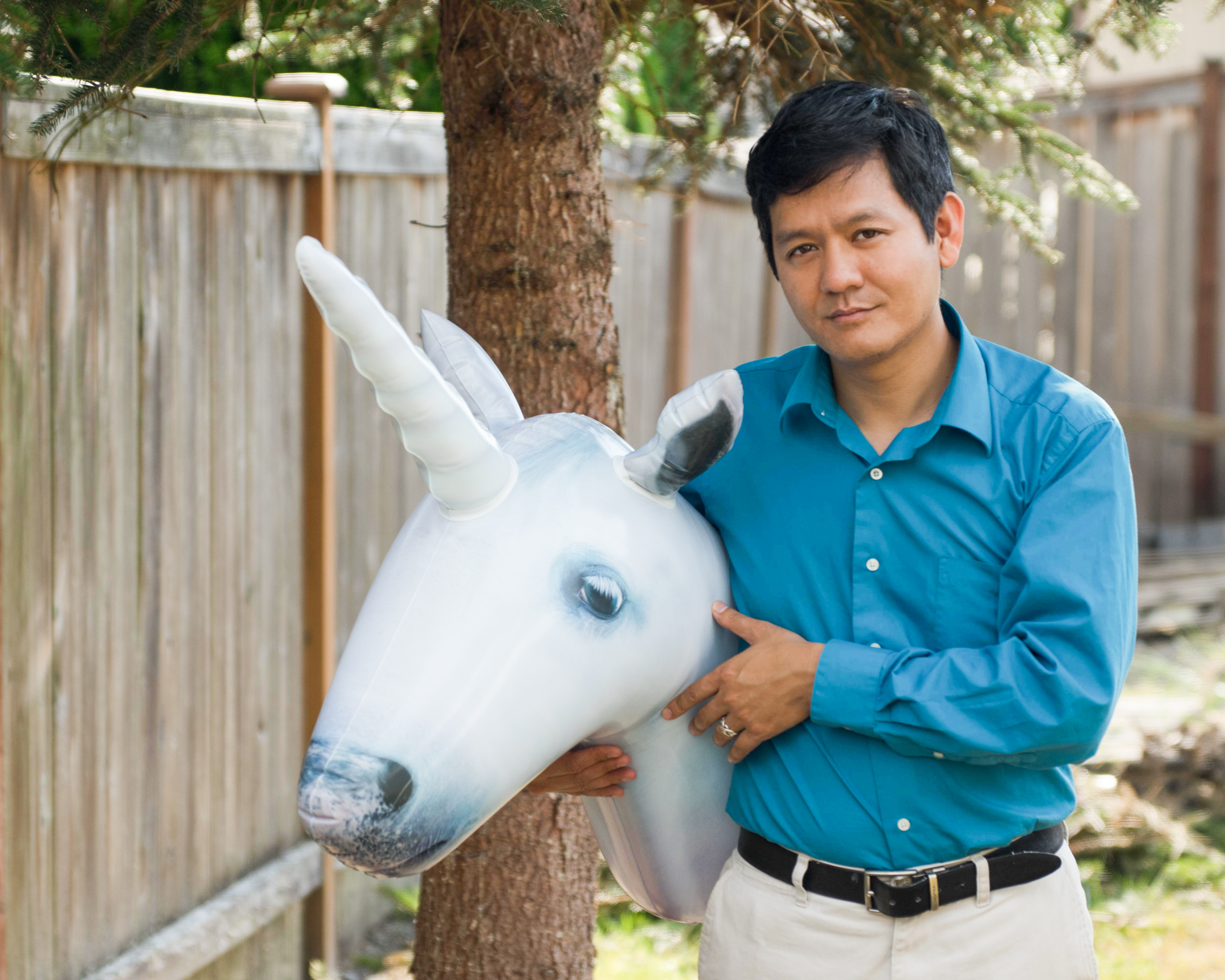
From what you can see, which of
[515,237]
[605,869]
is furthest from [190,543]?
[605,869]

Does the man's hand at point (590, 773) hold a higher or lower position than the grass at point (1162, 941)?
higher

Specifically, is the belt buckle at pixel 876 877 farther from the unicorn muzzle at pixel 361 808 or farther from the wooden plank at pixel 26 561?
the wooden plank at pixel 26 561

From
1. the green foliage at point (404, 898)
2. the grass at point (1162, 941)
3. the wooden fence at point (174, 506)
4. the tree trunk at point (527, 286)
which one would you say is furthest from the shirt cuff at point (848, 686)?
the green foliage at point (404, 898)

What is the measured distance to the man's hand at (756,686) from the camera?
5.49 ft

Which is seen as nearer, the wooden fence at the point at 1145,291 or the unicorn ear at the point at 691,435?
the unicorn ear at the point at 691,435

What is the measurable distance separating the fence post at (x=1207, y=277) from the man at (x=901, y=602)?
5.83 metres

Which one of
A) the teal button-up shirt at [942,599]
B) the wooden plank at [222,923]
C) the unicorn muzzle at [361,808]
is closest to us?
the unicorn muzzle at [361,808]

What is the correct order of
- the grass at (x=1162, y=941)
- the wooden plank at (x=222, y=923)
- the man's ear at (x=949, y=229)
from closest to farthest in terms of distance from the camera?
the man's ear at (x=949, y=229)
the wooden plank at (x=222, y=923)
the grass at (x=1162, y=941)

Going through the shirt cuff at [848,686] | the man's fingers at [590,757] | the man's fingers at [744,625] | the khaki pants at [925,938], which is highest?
the man's fingers at [744,625]

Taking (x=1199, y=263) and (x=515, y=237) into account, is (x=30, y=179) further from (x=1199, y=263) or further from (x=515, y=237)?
(x=1199, y=263)

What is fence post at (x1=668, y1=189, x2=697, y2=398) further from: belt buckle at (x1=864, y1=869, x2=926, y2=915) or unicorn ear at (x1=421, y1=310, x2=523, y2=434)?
belt buckle at (x1=864, y1=869, x2=926, y2=915)

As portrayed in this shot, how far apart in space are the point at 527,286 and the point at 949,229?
90 cm

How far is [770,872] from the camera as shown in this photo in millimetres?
1792

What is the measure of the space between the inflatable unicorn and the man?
115mm
